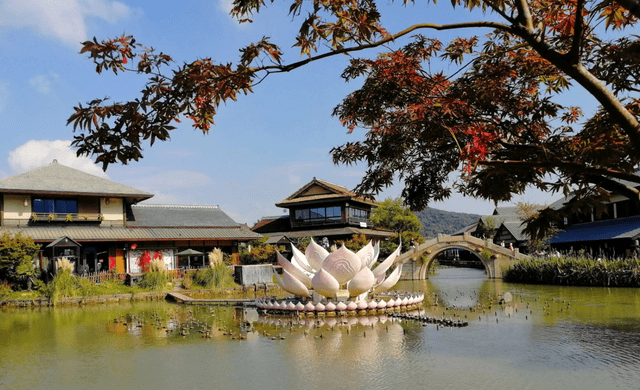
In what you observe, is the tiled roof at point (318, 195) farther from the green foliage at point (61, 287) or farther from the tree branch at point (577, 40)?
the tree branch at point (577, 40)

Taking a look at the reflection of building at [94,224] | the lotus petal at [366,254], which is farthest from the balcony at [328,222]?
the lotus petal at [366,254]

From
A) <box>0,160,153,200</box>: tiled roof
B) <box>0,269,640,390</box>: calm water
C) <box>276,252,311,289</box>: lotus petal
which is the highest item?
<box>0,160,153,200</box>: tiled roof

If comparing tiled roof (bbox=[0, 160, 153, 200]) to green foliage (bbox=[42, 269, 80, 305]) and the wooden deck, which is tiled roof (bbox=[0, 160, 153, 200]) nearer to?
green foliage (bbox=[42, 269, 80, 305])

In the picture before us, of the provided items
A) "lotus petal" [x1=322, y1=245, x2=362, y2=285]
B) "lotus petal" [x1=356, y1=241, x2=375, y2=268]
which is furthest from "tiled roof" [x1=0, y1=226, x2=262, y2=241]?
"lotus petal" [x1=322, y1=245, x2=362, y2=285]

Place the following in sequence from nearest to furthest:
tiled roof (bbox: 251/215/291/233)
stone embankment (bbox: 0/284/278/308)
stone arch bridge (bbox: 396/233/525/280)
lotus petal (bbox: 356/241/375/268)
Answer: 1. lotus petal (bbox: 356/241/375/268)
2. stone embankment (bbox: 0/284/278/308)
3. stone arch bridge (bbox: 396/233/525/280)
4. tiled roof (bbox: 251/215/291/233)

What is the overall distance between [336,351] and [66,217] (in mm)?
25170

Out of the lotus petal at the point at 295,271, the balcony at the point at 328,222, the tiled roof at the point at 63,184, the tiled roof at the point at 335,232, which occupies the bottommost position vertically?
the lotus petal at the point at 295,271

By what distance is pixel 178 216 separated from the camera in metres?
37.2

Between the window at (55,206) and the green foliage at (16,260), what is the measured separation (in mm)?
6886

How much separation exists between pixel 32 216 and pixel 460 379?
28.4 meters

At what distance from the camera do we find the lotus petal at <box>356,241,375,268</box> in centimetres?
1702

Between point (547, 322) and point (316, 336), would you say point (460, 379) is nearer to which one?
point (316, 336)

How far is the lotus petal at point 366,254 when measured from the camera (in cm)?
1702

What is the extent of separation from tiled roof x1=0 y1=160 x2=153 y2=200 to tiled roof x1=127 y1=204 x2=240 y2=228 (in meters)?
2.26
